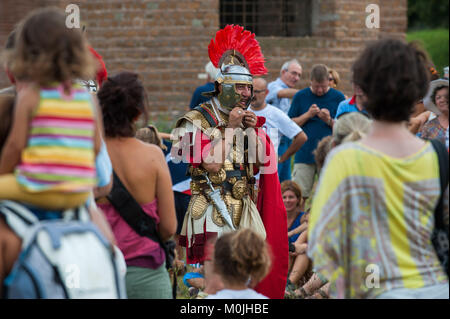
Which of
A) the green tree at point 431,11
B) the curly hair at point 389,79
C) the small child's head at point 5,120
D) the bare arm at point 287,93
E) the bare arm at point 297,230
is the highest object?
the green tree at point 431,11

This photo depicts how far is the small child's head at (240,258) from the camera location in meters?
3.27

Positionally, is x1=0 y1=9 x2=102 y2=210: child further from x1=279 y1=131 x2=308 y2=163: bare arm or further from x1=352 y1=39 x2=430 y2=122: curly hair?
x1=279 y1=131 x2=308 y2=163: bare arm

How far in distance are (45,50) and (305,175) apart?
598cm

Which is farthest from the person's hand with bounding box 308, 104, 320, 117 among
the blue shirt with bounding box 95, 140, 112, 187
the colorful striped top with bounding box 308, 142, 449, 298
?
the colorful striped top with bounding box 308, 142, 449, 298

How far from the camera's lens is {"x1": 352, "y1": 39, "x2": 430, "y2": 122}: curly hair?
9.44 ft

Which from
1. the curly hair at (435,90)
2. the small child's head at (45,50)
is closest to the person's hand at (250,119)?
the curly hair at (435,90)

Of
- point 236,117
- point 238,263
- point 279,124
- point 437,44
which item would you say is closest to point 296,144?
point 279,124

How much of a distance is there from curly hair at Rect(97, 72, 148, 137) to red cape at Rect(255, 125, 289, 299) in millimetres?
1683

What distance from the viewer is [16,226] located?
2.69 metres

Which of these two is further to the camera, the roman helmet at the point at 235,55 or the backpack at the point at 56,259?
the roman helmet at the point at 235,55

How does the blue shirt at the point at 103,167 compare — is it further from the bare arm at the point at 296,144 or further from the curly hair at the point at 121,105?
the bare arm at the point at 296,144

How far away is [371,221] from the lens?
2809 millimetres
